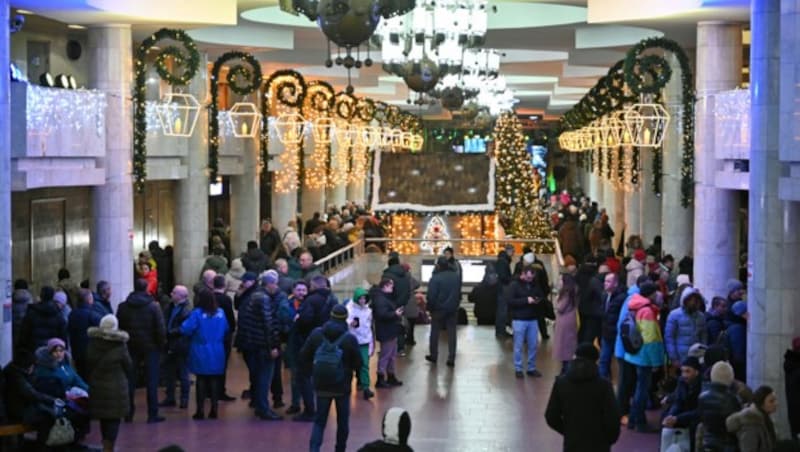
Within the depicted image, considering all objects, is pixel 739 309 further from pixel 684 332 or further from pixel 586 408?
pixel 586 408

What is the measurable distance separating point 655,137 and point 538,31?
4.86m

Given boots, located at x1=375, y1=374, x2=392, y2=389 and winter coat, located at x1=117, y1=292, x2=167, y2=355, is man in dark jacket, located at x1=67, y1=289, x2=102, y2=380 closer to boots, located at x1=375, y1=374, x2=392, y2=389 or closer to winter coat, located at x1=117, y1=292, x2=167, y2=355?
winter coat, located at x1=117, y1=292, x2=167, y2=355

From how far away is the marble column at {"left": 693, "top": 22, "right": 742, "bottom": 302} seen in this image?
72.1 feet

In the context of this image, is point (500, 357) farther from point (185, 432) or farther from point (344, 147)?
point (344, 147)

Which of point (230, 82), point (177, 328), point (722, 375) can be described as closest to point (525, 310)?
point (177, 328)

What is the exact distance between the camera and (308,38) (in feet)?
101

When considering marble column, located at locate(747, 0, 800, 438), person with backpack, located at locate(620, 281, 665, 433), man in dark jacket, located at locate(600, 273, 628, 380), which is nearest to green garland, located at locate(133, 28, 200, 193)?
man in dark jacket, located at locate(600, 273, 628, 380)

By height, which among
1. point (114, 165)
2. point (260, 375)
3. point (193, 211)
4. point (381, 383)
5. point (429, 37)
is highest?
point (429, 37)

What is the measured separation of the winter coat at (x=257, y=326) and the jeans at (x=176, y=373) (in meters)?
0.84

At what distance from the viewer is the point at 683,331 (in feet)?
50.4

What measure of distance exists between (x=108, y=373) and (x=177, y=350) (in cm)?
290

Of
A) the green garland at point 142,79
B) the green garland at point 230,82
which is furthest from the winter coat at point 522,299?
the green garland at point 230,82

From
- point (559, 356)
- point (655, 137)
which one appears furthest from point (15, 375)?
point (655, 137)

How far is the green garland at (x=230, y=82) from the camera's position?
24.4 metres
